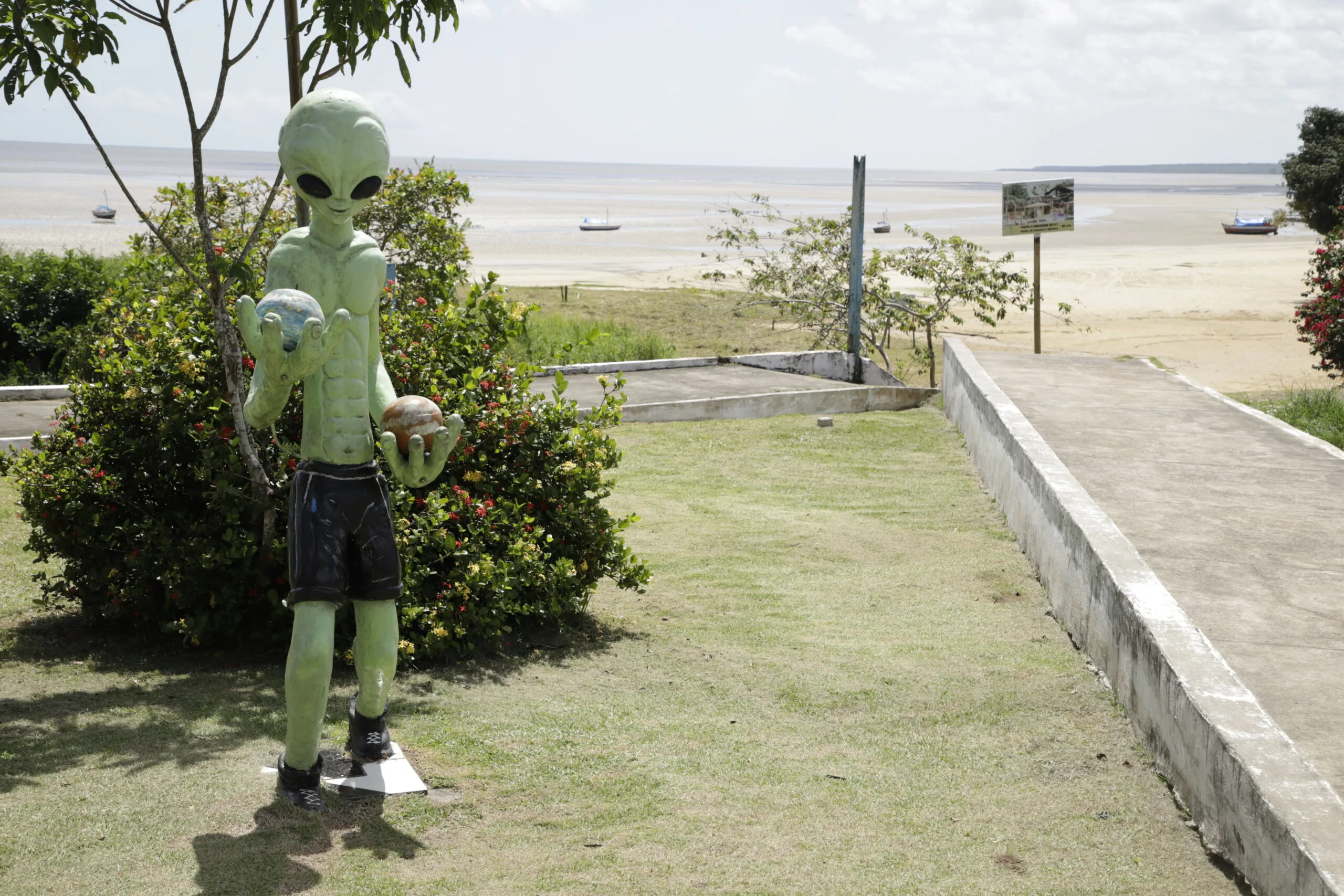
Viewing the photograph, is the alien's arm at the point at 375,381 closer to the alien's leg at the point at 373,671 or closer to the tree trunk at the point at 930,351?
the alien's leg at the point at 373,671

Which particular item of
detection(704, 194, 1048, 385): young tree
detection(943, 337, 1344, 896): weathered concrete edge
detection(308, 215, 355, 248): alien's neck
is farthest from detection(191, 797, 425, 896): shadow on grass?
detection(704, 194, 1048, 385): young tree

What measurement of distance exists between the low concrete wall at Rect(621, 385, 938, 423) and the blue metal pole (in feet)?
4.93

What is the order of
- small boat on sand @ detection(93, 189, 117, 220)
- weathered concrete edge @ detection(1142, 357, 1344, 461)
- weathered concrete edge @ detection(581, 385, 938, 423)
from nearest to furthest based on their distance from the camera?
weathered concrete edge @ detection(1142, 357, 1344, 461), weathered concrete edge @ detection(581, 385, 938, 423), small boat on sand @ detection(93, 189, 117, 220)

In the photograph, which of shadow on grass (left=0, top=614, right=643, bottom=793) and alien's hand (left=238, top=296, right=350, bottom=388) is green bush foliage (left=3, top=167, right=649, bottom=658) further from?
alien's hand (left=238, top=296, right=350, bottom=388)

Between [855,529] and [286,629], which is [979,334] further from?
[286,629]

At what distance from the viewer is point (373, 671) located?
450cm

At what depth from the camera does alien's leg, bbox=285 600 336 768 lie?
4.21 m

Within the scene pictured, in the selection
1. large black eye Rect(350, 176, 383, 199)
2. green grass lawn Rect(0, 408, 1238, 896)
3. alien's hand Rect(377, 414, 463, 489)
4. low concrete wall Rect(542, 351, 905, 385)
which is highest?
large black eye Rect(350, 176, 383, 199)

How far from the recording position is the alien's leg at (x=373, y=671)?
4.48 meters

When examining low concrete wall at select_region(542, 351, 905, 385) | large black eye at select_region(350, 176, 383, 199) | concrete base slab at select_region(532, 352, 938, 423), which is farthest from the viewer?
low concrete wall at select_region(542, 351, 905, 385)

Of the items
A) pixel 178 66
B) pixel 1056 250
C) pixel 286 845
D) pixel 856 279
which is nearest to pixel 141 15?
pixel 178 66

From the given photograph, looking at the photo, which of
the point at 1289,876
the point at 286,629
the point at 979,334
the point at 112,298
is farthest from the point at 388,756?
the point at 979,334

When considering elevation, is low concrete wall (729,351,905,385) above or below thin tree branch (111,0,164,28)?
below

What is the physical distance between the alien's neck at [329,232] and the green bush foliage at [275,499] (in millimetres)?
959
